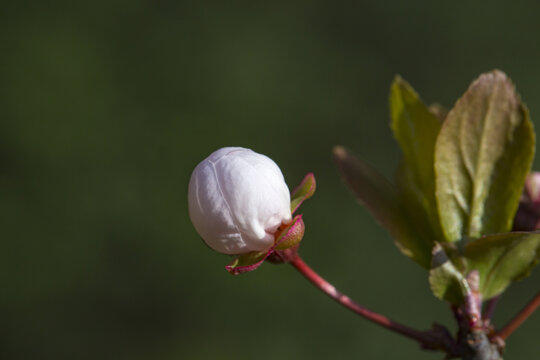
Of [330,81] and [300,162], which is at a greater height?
[330,81]

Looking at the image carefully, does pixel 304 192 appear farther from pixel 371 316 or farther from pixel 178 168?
pixel 178 168

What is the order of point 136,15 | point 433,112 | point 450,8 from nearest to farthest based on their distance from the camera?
1. point 433,112
2. point 136,15
3. point 450,8

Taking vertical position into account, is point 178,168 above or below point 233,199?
below

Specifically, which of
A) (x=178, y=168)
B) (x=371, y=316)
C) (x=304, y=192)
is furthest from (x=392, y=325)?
(x=178, y=168)

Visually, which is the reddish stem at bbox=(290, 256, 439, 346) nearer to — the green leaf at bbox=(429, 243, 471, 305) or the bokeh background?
the green leaf at bbox=(429, 243, 471, 305)

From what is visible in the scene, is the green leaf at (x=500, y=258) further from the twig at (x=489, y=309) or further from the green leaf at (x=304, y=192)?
the green leaf at (x=304, y=192)

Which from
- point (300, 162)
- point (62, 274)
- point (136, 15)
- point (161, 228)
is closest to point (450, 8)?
point (300, 162)

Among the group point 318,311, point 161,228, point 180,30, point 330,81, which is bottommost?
point 318,311

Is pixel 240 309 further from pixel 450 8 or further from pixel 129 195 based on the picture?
pixel 450 8
